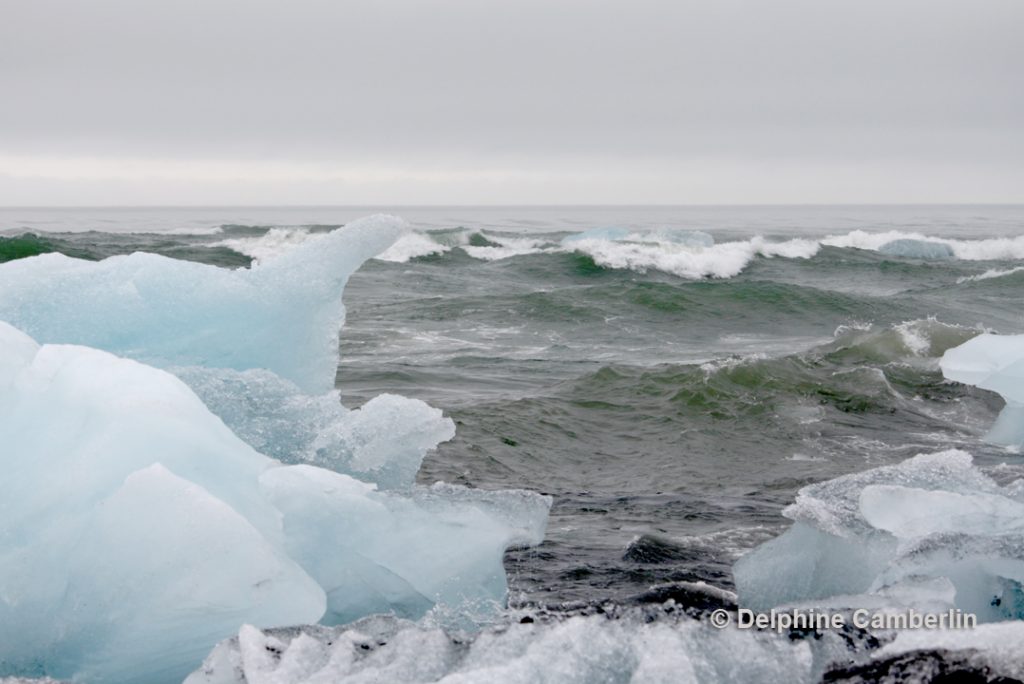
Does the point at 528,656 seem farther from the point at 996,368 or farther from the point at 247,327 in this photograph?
the point at 996,368

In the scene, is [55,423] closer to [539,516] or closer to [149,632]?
[149,632]

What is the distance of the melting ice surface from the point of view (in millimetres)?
3504

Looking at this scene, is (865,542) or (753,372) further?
(753,372)

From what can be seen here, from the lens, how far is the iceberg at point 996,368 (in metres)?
7.36

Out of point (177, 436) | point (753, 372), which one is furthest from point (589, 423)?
point (177, 436)

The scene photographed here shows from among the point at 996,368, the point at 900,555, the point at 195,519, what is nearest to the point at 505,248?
the point at 996,368

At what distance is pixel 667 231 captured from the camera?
117ft

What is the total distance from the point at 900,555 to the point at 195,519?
8.84 ft

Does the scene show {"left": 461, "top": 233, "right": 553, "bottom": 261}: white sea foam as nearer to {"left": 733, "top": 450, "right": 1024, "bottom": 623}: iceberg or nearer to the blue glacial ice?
the blue glacial ice

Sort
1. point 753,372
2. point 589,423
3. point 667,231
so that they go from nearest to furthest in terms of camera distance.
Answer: point 589,423, point 753,372, point 667,231

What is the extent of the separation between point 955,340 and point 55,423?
11442mm

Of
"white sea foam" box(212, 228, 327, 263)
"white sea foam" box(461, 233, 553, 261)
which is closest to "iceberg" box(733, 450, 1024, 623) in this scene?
"white sea foam" box(461, 233, 553, 261)

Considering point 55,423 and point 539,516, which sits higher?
point 55,423

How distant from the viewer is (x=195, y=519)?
3.56 meters
